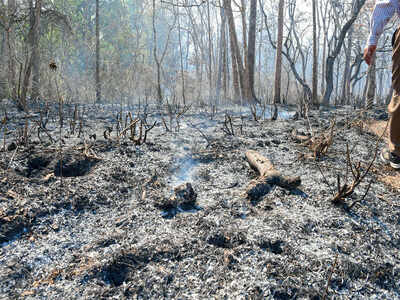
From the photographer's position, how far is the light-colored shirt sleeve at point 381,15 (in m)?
2.19


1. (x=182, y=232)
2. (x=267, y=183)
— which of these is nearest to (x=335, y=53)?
(x=267, y=183)

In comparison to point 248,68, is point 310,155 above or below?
below

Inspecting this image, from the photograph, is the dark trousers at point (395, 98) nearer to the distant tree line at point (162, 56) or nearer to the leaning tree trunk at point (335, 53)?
the distant tree line at point (162, 56)

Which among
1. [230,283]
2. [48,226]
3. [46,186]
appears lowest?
[230,283]

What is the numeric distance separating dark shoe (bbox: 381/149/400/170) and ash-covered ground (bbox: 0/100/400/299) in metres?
0.09

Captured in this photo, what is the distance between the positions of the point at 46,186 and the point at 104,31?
68.8ft

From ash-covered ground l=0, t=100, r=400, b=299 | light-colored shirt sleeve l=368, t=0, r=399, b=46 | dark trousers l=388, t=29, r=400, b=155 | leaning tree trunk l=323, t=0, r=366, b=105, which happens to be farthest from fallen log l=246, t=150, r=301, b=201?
leaning tree trunk l=323, t=0, r=366, b=105

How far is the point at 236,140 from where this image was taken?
11.1 ft

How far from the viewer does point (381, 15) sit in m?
2.24

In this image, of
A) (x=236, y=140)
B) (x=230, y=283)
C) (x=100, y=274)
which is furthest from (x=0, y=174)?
(x=236, y=140)

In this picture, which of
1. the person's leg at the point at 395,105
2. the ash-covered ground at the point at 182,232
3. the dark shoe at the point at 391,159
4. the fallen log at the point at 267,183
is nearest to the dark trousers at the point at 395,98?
the person's leg at the point at 395,105

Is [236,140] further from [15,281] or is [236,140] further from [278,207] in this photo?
[15,281]

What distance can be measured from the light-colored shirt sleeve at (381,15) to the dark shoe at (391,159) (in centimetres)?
105

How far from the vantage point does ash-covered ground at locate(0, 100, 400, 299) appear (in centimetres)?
126
